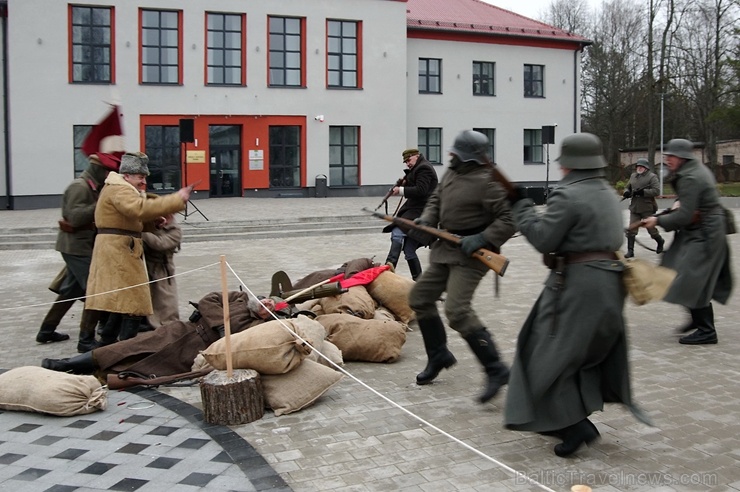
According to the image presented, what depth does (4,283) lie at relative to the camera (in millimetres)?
12352

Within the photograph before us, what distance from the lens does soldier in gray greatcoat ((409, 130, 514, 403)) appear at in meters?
5.53

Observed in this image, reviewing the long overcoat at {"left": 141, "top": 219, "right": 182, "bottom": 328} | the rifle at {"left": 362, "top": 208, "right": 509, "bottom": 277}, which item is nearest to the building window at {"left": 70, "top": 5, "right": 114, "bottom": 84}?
the long overcoat at {"left": 141, "top": 219, "right": 182, "bottom": 328}

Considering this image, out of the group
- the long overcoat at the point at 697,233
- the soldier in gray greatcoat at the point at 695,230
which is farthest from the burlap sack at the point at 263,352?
the long overcoat at the point at 697,233

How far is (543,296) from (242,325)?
A: 2.99 meters

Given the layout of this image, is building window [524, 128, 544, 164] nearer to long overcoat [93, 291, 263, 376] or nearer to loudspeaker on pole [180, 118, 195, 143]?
loudspeaker on pole [180, 118, 195, 143]

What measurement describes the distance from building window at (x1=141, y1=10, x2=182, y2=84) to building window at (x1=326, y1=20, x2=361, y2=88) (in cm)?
611

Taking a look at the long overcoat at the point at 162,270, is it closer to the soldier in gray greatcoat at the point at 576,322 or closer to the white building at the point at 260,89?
the soldier in gray greatcoat at the point at 576,322

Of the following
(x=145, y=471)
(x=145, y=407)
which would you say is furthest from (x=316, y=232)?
(x=145, y=471)

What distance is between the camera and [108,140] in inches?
303

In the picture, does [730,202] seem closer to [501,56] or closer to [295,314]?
[501,56]

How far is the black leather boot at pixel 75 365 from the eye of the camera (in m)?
6.41

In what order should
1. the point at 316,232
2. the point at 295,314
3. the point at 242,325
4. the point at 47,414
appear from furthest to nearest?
the point at 316,232
the point at 295,314
the point at 242,325
the point at 47,414

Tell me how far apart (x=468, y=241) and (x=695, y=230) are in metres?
3.05

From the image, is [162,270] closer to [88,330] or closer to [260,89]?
[88,330]
